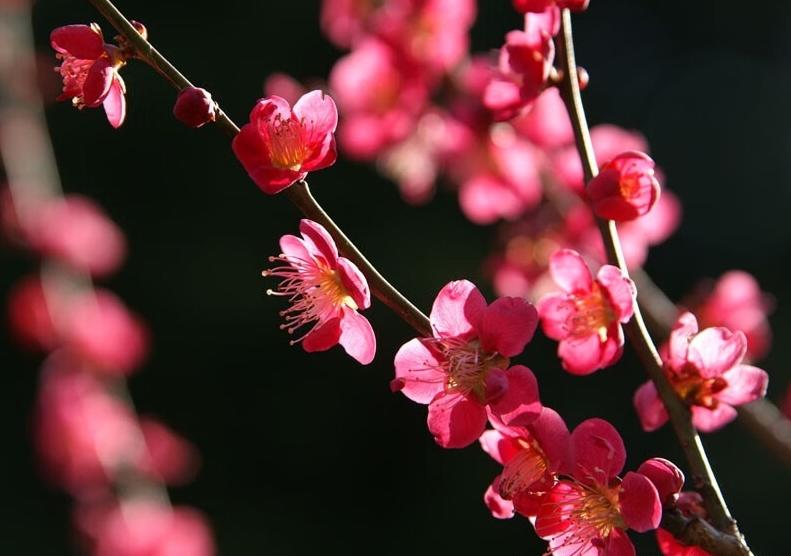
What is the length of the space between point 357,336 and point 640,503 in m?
0.21

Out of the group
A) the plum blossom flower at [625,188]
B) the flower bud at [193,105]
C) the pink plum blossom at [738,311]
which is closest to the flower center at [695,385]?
the plum blossom flower at [625,188]

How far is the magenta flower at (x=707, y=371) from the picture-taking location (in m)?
0.64

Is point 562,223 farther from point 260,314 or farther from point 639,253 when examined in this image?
point 260,314

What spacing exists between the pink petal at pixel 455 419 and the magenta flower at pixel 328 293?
57 millimetres

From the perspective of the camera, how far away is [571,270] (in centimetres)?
68

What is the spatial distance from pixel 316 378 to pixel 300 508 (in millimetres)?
538

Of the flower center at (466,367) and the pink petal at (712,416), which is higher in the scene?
the flower center at (466,367)

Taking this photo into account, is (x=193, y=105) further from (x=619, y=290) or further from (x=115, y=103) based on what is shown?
(x=619, y=290)

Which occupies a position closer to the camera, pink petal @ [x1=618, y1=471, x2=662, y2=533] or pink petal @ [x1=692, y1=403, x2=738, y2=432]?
pink petal @ [x1=618, y1=471, x2=662, y2=533]

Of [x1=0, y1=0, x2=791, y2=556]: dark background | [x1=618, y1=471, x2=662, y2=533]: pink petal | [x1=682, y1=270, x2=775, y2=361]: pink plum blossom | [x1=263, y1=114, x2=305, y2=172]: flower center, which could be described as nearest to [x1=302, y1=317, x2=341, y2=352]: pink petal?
[x1=263, y1=114, x2=305, y2=172]: flower center

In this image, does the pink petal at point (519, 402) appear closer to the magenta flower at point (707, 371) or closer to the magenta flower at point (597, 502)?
the magenta flower at point (597, 502)

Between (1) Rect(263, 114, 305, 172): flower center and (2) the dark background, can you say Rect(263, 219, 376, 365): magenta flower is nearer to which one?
(1) Rect(263, 114, 305, 172): flower center

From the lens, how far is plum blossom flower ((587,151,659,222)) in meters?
0.65

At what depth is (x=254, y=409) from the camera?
12.7 ft
